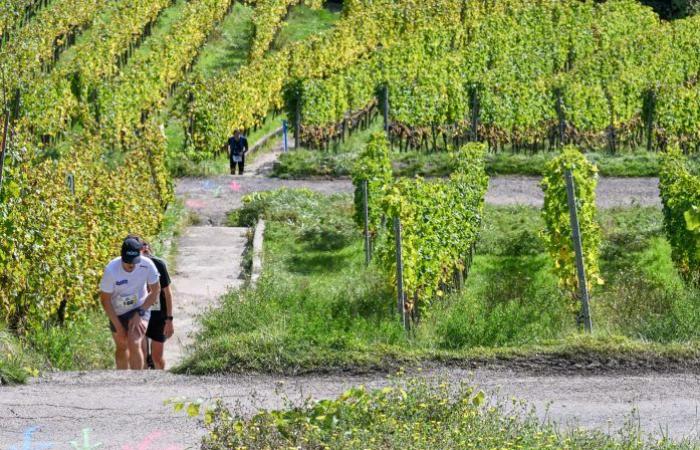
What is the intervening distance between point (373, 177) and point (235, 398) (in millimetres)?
9788

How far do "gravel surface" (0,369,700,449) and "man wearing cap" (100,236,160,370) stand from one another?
34.0 inches

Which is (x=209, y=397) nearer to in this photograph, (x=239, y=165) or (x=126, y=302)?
(x=126, y=302)

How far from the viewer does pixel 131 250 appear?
12.5 metres

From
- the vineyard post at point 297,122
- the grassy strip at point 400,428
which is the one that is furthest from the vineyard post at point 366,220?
the vineyard post at point 297,122

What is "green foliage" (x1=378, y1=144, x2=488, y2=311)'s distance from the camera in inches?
637

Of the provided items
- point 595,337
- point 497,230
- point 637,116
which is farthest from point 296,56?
point 595,337

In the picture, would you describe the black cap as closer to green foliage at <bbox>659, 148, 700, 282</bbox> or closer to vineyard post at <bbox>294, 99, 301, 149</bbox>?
green foliage at <bbox>659, 148, 700, 282</bbox>

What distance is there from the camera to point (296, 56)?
36.8 m

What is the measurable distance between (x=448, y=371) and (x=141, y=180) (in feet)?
30.3

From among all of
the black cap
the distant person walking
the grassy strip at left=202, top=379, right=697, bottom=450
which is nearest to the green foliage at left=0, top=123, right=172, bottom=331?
the black cap

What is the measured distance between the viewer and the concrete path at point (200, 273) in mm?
15720

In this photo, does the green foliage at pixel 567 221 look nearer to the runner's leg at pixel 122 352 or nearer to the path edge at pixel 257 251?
the path edge at pixel 257 251

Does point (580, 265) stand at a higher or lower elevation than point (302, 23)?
lower

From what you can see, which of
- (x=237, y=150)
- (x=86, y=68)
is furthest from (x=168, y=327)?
(x=86, y=68)
